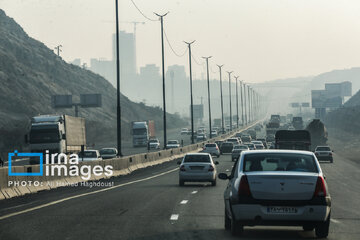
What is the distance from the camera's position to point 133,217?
1714 cm

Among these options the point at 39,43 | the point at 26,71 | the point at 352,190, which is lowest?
the point at 352,190

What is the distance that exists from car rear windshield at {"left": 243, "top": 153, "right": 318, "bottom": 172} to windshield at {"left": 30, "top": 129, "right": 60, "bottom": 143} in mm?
37290

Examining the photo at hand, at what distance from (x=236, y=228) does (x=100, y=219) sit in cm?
438

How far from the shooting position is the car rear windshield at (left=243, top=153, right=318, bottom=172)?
43.6 feet

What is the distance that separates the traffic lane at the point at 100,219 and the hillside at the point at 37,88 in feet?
225

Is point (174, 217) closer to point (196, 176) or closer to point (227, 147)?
Result: point (196, 176)

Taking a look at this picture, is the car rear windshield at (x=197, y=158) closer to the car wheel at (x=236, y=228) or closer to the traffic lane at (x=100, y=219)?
the traffic lane at (x=100, y=219)

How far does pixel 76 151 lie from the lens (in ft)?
176

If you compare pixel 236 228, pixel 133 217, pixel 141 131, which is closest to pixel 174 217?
pixel 133 217

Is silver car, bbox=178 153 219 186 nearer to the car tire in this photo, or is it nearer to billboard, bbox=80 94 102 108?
the car tire

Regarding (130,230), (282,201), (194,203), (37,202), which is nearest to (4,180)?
(37,202)

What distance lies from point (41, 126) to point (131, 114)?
130 m

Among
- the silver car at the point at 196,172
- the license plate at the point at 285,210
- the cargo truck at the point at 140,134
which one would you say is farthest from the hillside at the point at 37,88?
the license plate at the point at 285,210

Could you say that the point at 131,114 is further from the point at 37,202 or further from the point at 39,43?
the point at 37,202
